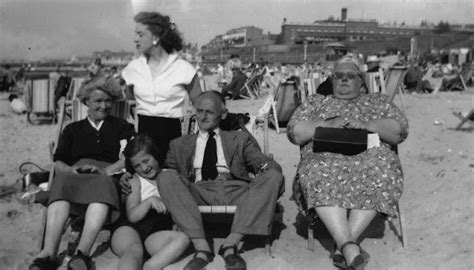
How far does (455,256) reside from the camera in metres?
3.18

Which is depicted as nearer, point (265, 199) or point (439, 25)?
point (265, 199)

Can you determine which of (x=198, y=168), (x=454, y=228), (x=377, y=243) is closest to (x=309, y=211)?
(x=377, y=243)

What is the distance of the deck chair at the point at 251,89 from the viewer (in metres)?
14.4

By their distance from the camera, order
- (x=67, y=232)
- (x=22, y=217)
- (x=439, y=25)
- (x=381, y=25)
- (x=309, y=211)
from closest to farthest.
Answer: (x=309, y=211)
(x=67, y=232)
(x=22, y=217)
(x=439, y=25)
(x=381, y=25)

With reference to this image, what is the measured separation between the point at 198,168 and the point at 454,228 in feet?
6.50

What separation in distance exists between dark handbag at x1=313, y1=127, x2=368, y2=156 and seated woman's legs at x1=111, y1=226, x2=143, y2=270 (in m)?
1.39

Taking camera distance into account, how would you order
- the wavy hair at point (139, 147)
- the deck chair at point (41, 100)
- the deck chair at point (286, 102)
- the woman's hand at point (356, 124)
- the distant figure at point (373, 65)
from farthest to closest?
the distant figure at point (373, 65)
the deck chair at point (41, 100)
the deck chair at point (286, 102)
the woman's hand at point (356, 124)
the wavy hair at point (139, 147)

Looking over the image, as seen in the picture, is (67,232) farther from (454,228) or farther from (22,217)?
(454,228)

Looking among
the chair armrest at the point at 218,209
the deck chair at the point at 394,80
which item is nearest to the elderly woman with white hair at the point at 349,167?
the chair armrest at the point at 218,209

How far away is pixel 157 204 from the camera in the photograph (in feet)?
10.5

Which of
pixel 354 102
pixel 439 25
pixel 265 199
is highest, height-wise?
pixel 439 25

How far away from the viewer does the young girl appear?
116 inches

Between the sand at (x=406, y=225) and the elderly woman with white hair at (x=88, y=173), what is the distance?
0.29 m

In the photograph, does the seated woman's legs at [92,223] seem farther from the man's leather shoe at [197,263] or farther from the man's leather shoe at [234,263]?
the man's leather shoe at [234,263]
